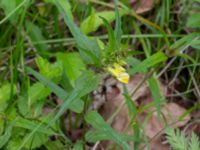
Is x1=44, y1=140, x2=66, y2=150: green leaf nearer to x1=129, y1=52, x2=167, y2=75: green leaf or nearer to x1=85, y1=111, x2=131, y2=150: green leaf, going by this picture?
x1=85, y1=111, x2=131, y2=150: green leaf

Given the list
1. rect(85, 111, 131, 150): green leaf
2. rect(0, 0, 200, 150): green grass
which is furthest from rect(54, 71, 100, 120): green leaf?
rect(85, 111, 131, 150): green leaf

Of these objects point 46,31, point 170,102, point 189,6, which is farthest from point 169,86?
point 46,31

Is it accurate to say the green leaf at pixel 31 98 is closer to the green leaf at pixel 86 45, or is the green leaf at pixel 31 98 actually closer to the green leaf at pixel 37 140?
the green leaf at pixel 37 140

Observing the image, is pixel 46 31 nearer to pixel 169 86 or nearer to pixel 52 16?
pixel 52 16

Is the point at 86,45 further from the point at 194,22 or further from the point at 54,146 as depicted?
the point at 194,22

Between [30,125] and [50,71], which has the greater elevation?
[50,71]

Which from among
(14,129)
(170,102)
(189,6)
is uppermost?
(189,6)

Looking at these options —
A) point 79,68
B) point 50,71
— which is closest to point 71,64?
point 79,68
